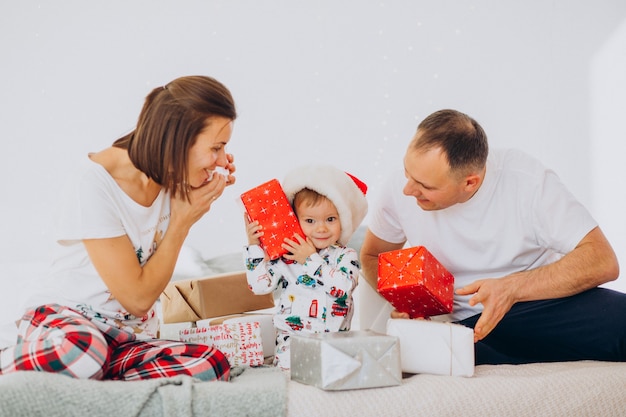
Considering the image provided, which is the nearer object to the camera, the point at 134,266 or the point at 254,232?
the point at 134,266

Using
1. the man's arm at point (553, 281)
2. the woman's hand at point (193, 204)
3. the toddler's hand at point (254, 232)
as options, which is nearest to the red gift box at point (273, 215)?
the toddler's hand at point (254, 232)

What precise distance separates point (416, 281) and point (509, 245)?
17.2 inches

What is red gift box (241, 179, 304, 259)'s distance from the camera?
1.82m

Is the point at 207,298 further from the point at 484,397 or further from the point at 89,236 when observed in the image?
the point at 484,397

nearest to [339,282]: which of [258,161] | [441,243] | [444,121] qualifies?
[441,243]

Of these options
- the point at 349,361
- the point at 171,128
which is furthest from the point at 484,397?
the point at 171,128

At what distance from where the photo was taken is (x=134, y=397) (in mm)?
1218

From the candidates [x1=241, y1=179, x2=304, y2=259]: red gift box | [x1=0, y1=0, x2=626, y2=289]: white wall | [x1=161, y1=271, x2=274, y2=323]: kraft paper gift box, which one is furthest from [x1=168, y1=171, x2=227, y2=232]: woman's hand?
[x1=0, y1=0, x2=626, y2=289]: white wall

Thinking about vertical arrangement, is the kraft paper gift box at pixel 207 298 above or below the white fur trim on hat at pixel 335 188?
below

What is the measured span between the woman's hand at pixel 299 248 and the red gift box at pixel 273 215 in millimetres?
14

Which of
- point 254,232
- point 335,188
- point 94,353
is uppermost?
point 335,188

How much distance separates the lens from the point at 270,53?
2.90 m

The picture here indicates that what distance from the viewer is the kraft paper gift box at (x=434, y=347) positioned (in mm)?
1527

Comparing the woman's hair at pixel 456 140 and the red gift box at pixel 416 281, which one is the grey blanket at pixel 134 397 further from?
the woman's hair at pixel 456 140
